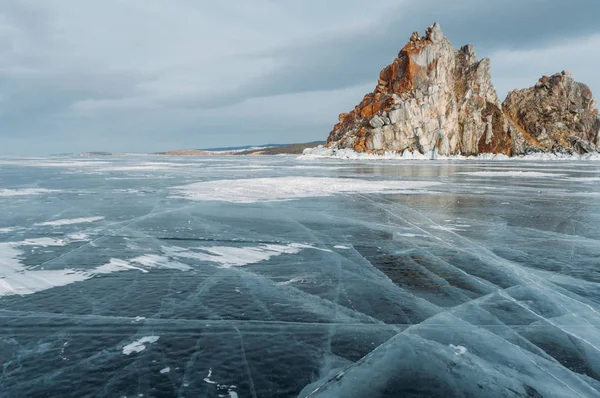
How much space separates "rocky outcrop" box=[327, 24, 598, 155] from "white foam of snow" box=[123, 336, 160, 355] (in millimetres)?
95652

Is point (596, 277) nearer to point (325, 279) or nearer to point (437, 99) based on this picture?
point (325, 279)

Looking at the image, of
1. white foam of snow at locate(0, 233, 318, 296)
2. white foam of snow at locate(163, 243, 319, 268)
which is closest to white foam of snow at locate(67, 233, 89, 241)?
white foam of snow at locate(0, 233, 318, 296)

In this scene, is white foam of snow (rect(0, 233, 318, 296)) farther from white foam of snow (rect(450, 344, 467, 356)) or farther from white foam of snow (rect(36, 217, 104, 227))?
white foam of snow (rect(450, 344, 467, 356))

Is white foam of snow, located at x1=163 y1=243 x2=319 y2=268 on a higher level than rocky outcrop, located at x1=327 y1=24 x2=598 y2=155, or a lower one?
lower

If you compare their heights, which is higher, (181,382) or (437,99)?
(437,99)

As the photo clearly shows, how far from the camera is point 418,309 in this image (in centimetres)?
521

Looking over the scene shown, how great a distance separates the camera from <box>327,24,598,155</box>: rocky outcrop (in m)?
98.8

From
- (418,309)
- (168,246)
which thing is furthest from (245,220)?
(418,309)

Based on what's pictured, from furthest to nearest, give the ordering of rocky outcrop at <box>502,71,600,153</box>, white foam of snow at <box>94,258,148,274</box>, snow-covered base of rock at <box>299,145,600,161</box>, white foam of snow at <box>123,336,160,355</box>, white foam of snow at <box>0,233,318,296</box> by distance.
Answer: rocky outcrop at <box>502,71,600,153</box>, snow-covered base of rock at <box>299,145,600,161</box>, white foam of snow at <box>94,258,148,274</box>, white foam of snow at <box>0,233,318,296</box>, white foam of snow at <box>123,336,160,355</box>

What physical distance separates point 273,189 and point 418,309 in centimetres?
1547

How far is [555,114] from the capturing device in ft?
374

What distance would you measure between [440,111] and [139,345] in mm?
108699

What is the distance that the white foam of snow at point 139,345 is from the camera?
4074 mm

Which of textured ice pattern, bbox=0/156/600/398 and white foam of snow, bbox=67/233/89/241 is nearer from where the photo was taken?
textured ice pattern, bbox=0/156/600/398
